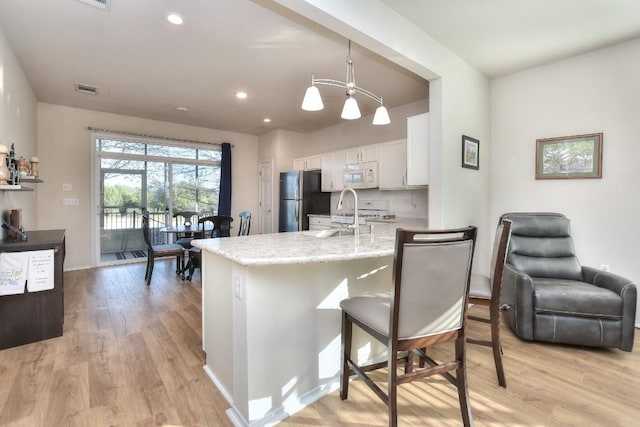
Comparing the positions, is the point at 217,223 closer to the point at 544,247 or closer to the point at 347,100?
the point at 347,100

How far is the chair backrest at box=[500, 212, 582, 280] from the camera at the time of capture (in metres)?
2.88

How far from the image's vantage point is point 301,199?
18.8ft

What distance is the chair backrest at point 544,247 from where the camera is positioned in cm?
288

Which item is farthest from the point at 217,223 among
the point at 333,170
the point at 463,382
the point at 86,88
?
the point at 463,382

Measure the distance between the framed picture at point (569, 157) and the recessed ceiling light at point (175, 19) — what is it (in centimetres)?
384

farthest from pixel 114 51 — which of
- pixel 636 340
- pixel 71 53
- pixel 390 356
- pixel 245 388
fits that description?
pixel 636 340

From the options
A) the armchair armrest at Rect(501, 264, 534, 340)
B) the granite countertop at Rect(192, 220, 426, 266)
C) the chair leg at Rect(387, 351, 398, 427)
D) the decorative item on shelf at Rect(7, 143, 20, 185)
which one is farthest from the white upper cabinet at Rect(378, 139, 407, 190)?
the decorative item on shelf at Rect(7, 143, 20, 185)

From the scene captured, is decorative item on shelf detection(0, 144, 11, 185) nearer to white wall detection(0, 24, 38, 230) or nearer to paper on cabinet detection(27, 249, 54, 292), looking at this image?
white wall detection(0, 24, 38, 230)

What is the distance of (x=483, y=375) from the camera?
2.04m

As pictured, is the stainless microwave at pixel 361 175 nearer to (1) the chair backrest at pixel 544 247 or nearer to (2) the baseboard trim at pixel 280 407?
(1) the chair backrest at pixel 544 247

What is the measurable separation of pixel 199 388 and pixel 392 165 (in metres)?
3.71

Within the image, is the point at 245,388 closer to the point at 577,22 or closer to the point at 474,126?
the point at 474,126

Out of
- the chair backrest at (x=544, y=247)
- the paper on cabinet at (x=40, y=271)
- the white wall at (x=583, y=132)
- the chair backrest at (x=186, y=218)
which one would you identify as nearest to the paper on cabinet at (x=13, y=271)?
the paper on cabinet at (x=40, y=271)

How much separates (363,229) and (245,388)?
1.57 metres
